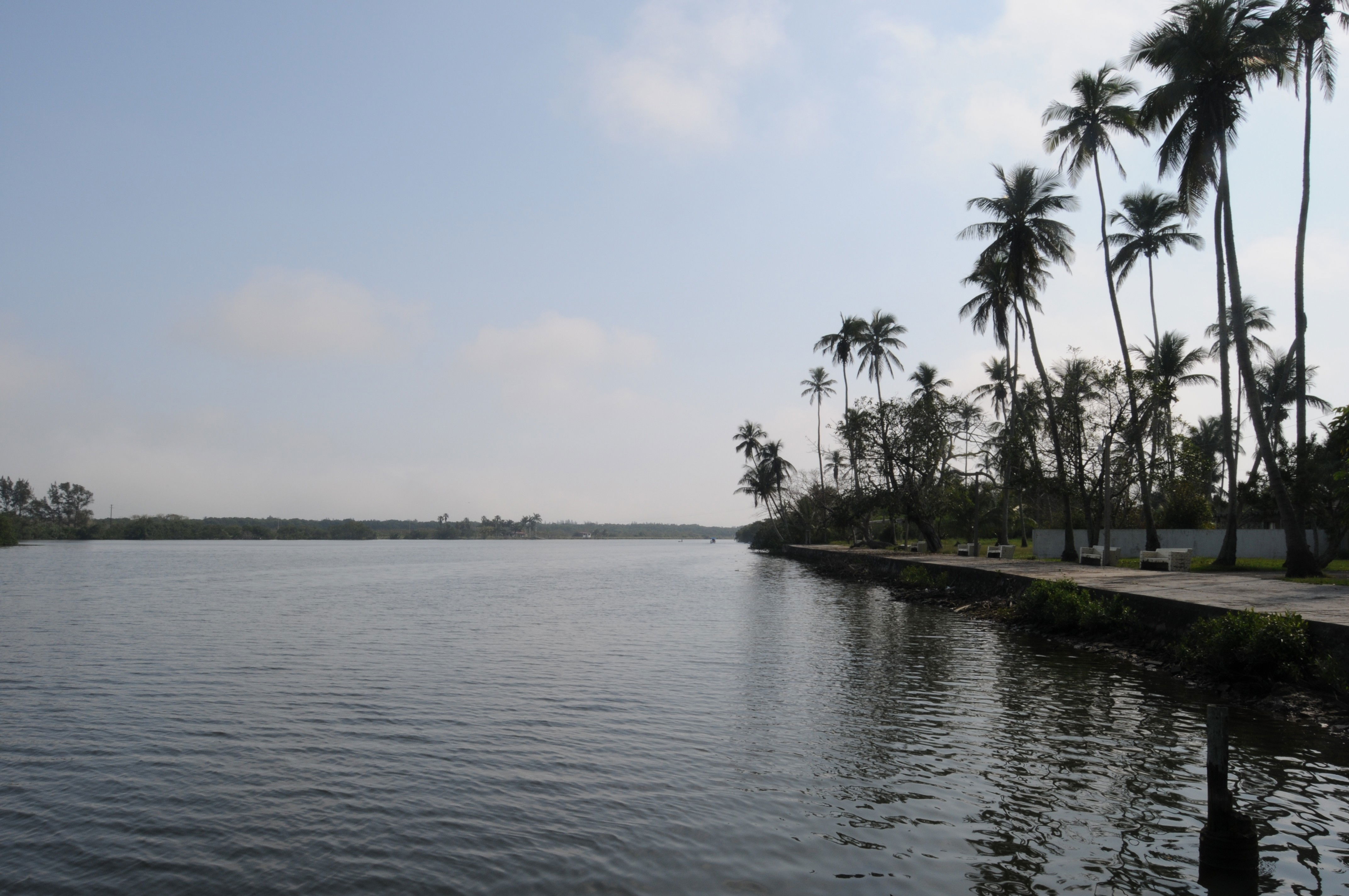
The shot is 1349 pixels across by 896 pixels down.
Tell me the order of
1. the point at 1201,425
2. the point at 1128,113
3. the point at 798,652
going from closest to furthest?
the point at 798,652, the point at 1128,113, the point at 1201,425

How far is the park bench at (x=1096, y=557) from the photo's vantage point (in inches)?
1296

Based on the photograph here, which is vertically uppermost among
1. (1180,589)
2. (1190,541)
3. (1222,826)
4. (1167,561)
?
(1190,541)

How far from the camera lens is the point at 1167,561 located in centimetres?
2884

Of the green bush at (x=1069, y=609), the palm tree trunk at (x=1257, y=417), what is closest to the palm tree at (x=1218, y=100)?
the palm tree trunk at (x=1257, y=417)

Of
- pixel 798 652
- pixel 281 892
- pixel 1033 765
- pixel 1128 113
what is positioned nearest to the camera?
pixel 281 892

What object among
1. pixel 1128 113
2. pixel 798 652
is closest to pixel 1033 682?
pixel 798 652

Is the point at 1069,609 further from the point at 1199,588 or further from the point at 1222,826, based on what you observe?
the point at 1222,826

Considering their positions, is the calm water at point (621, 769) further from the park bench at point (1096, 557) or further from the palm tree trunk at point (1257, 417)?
the park bench at point (1096, 557)

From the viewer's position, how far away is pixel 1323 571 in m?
25.1

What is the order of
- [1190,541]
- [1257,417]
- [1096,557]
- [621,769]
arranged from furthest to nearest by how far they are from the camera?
[1190,541]
[1096,557]
[1257,417]
[621,769]

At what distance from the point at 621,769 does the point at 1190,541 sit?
39337mm

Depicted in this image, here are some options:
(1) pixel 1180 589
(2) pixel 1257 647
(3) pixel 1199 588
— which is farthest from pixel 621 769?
(3) pixel 1199 588

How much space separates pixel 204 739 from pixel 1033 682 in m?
12.8

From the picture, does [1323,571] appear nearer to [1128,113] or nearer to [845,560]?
[1128,113]
